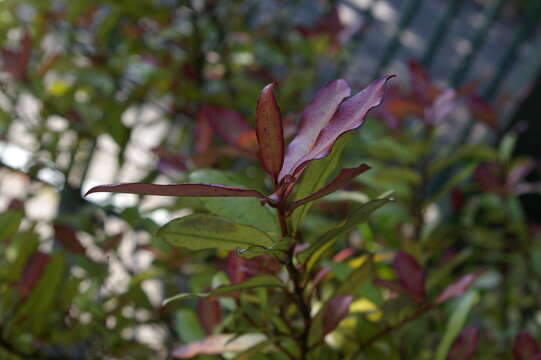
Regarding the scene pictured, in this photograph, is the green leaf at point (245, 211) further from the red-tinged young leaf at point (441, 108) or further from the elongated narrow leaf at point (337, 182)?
the red-tinged young leaf at point (441, 108)

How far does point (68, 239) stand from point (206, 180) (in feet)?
1.71

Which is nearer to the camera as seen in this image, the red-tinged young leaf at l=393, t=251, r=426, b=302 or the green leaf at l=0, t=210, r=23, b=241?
the red-tinged young leaf at l=393, t=251, r=426, b=302

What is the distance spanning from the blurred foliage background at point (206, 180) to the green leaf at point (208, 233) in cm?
4

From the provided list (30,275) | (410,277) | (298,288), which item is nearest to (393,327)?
(410,277)

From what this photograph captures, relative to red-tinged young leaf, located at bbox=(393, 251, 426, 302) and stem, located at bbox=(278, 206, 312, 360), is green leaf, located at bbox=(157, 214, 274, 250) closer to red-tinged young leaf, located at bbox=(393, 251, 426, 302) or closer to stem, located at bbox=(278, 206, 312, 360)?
stem, located at bbox=(278, 206, 312, 360)

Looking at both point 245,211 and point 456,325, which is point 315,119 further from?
point 456,325

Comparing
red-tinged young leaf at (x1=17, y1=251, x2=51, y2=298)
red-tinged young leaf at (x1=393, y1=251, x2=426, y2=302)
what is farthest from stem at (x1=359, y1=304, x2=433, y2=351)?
red-tinged young leaf at (x1=17, y1=251, x2=51, y2=298)

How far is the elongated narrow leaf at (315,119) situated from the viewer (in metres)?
0.50

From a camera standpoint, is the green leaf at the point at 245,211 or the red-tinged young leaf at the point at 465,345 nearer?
the green leaf at the point at 245,211

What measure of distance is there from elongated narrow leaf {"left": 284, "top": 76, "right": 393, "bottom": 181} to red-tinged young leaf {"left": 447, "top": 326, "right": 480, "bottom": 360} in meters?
0.36

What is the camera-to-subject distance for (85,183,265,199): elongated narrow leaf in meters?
0.44

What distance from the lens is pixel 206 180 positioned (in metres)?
0.58

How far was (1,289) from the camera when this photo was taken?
0.92 meters

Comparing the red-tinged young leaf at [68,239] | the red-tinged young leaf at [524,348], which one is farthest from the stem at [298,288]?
the red-tinged young leaf at [68,239]
